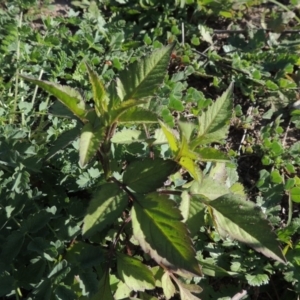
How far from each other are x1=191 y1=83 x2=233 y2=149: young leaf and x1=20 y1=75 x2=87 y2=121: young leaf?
0.40 meters

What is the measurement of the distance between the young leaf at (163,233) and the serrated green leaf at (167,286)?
41 centimetres

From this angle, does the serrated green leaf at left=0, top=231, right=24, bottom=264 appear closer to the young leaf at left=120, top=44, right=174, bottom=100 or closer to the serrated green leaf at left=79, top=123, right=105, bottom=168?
the serrated green leaf at left=79, top=123, right=105, bottom=168

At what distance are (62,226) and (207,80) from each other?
1.25 meters

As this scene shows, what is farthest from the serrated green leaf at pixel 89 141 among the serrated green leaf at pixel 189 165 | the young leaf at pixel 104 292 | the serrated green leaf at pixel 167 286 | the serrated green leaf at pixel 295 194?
the serrated green leaf at pixel 295 194

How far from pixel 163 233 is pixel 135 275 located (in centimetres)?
32

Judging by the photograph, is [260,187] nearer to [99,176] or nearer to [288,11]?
[99,176]

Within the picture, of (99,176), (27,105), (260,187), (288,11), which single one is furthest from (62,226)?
(288,11)

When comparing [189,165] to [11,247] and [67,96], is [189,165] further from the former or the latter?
[11,247]

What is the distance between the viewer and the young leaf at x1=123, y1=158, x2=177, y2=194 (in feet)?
5.33

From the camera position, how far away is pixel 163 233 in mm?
1530

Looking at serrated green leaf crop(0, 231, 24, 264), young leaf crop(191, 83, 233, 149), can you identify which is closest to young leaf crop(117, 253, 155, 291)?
serrated green leaf crop(0, 231, 24, 264)

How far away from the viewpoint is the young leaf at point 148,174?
163 cm

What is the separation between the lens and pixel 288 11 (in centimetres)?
308

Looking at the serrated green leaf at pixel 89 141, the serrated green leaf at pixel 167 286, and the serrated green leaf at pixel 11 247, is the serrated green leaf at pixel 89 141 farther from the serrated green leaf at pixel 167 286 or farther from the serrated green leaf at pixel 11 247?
the serrated green leaf at pixel 167 286
